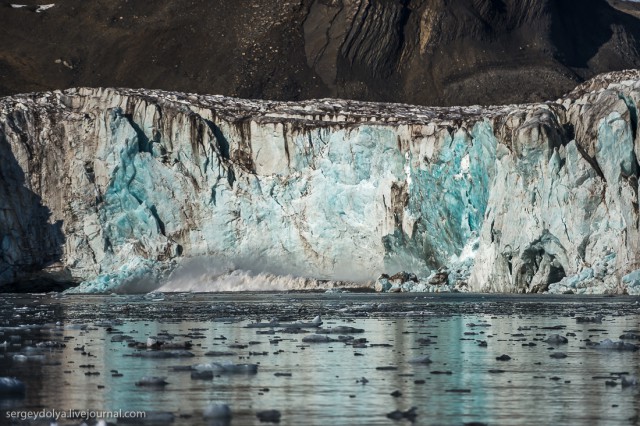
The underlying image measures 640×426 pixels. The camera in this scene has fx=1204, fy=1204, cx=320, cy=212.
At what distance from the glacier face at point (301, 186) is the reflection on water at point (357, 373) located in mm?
17584

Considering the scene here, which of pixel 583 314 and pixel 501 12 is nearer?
pixel 583 314

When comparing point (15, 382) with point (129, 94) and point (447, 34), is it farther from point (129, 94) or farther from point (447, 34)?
point (447, 34)

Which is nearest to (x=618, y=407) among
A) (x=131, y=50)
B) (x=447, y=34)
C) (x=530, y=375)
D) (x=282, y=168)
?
(x=530, y=375)

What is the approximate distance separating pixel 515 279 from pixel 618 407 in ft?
98.2

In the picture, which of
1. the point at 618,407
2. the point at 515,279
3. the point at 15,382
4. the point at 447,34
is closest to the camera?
the point at 618,407

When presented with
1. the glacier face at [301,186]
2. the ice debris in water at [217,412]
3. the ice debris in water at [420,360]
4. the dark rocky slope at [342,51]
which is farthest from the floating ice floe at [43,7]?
the ice debris in water at [217,412]

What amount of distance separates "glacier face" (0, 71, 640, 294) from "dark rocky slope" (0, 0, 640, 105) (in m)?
14.6

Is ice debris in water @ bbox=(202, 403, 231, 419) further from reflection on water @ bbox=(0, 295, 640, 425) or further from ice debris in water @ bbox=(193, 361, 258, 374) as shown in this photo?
ice debris in water @ bbox=(193, 361, 258, 374)

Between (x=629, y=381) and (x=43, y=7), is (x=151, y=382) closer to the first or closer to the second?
(x=629, y=381)

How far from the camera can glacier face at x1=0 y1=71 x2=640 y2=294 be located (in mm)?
40719

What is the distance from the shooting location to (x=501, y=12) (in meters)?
74.9

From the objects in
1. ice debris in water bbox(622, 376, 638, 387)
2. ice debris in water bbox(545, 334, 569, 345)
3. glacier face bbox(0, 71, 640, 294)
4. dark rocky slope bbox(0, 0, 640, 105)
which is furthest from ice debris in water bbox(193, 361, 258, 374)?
dark rocky slope bbox(0, 0, 640, 105)

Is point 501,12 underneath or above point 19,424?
above

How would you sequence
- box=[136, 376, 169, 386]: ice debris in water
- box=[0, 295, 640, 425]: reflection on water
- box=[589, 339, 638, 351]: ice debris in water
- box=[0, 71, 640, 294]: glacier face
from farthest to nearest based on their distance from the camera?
box=[0, 71, 640, 294]: glacier face, box=[589, 339, 638, 351]: ice debris in water, box=[136, 376, 169, 386]: ice debris in water, box=[0, 295, 640, 425]: reflection on water
